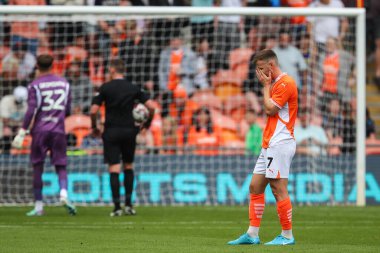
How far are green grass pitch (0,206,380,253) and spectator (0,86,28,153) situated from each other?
2.54m

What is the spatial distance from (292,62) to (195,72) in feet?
6.28

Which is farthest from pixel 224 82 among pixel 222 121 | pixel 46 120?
pixel 46 120

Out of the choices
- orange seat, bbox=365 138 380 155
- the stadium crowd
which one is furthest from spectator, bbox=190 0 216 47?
orange seat, bbox=365 138 380 155

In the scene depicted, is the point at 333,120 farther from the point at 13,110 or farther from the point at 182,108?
the point at 13,110

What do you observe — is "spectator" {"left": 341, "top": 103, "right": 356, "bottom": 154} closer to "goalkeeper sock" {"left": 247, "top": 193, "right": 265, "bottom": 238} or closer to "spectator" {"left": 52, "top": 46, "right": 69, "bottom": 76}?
"spectator" {"left": 52, "top": 46, "right": 69, "bottom": 76}

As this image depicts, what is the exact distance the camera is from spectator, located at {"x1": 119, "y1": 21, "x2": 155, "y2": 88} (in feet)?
66.4

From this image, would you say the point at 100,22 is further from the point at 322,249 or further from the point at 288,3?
the point at 322,249

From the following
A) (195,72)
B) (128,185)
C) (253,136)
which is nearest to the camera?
(128,185)

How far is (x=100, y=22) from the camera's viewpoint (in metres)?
20.2

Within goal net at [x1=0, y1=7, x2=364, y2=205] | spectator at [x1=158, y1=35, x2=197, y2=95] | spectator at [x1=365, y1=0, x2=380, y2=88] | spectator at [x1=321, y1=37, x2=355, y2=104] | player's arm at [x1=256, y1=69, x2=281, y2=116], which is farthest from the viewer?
spectator at [x1=365, y1=0, x2=380, y2=88]

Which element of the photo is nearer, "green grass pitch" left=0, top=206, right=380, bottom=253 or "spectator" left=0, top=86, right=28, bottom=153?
"green grass pitch" left=0, top=206, right=380, bottom=253

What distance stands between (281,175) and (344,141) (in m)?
9.91

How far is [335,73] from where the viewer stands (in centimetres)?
2072

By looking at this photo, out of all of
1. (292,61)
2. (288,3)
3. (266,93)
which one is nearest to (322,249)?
(266,93)
